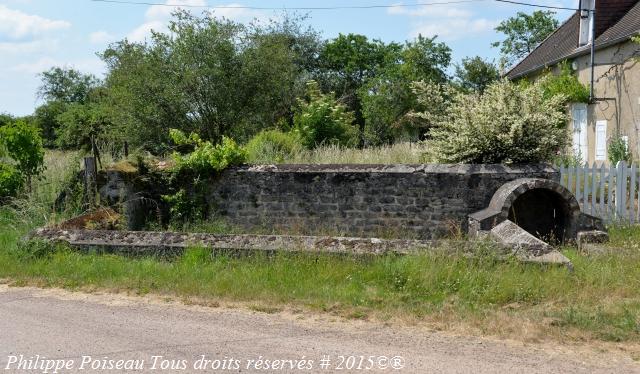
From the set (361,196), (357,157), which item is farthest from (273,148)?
(361,196)

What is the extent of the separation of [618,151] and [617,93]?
2.49 meters

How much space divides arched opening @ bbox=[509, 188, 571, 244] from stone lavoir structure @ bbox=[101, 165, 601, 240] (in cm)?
2

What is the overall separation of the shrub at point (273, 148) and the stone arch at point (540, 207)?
17.3ft

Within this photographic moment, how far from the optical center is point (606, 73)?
19.1m

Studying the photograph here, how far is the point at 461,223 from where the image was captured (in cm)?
995

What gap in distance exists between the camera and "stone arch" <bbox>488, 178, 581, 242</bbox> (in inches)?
364

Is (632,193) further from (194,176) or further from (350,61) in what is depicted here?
(350,61)

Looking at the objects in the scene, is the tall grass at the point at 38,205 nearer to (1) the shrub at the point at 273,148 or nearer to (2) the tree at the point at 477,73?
(1) the shrub at the point at 273,148

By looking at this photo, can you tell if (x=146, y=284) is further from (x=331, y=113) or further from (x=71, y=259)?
(x=331, y=113)

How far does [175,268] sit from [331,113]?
10318mm

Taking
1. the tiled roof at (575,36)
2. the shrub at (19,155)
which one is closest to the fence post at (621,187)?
the tiled roof at (575,36)

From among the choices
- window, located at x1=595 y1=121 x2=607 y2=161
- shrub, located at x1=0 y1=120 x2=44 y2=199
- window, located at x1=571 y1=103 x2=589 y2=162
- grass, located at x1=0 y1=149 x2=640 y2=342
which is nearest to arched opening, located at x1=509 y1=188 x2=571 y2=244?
grass, located at x1=0 y1=149 x2=640 y2=342

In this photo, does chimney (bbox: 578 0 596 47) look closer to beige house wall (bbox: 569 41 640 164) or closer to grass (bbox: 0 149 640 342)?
beige house wall (bbox: 569 41 640 164)

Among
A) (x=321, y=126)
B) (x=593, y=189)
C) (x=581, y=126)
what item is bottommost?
(x=593, y=189)
